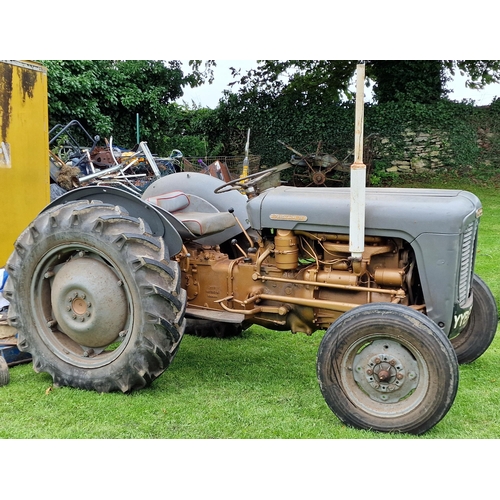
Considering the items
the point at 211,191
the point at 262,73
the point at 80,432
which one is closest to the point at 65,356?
the point at 80,432

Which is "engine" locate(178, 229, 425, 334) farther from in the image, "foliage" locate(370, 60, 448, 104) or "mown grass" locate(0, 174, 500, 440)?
"foliage" locate(370, 60, 448, 104)

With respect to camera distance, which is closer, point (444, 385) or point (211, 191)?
point (444, 385)

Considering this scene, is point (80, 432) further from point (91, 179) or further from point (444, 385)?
point (91, 179)

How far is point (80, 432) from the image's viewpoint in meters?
3.06

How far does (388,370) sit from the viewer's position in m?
3.04

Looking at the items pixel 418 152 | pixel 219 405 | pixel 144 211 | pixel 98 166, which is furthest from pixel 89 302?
pixel 418 152

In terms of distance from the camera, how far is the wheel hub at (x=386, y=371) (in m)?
3.03

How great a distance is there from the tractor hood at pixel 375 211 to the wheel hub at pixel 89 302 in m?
0.97

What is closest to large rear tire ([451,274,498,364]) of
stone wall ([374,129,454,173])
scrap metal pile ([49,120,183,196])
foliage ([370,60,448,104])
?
scrap metal pile ([49,120,183,196])

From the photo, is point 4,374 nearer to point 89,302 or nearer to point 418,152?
point 89,302

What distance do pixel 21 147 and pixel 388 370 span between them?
4.26 metres

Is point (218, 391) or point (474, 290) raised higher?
point (474, 290)

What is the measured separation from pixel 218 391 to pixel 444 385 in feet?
4.62

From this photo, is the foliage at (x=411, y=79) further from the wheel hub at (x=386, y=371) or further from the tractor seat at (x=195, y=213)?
the wheel hub at (x=386, y=371)
